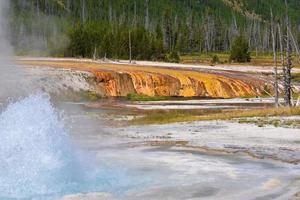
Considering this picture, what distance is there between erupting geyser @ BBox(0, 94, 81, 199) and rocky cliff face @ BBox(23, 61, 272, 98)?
34543 millimetres

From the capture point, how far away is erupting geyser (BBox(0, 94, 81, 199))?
11789mm

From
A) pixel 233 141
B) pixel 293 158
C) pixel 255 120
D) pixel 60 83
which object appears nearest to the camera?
pixel 293 158

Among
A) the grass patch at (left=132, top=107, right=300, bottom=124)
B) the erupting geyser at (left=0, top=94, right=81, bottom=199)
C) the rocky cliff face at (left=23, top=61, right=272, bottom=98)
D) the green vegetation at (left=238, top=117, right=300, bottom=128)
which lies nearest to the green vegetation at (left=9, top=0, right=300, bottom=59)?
the erupting geyser at (left=0, top=94, right=81, bottom=199)

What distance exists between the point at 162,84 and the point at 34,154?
39.2 meters

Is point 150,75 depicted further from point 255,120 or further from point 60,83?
point 255,120

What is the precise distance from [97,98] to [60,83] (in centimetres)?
302

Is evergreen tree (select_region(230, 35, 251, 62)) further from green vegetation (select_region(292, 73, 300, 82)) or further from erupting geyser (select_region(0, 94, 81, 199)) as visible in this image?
erupting geyser (select_region(0, 94, 81, 199))

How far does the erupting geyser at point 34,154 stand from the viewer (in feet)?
38.7

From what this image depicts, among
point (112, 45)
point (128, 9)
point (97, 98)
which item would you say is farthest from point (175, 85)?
point (128, 9)

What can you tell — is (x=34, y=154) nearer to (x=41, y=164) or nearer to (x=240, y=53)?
(x=41, y=164)

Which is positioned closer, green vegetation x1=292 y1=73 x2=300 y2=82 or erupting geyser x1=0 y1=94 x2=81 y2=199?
erupting geyser x1=0 y1=94 x2=81 y2=199

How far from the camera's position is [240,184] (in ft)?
40.2

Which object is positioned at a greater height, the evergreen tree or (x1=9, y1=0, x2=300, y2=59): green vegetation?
(x1=9, y1=0, x2=300, y2=59): green vegetation

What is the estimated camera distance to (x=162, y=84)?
51.8m
